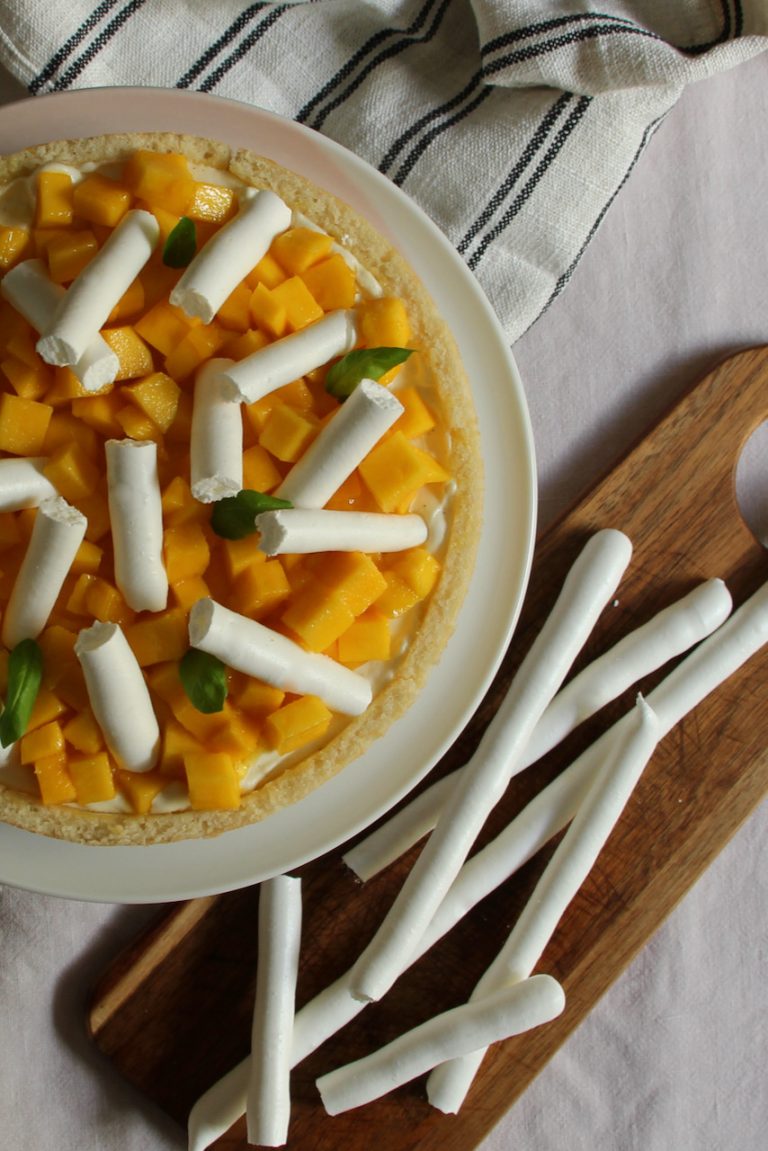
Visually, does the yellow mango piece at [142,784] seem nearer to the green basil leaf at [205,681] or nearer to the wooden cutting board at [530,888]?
the green basil leaf at [205,681]

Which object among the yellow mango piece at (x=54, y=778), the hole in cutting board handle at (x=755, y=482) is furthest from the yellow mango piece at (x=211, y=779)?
the hole in cutting board handle at (x=755, y=482)

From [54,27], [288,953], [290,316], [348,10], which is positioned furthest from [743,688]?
[54,27]

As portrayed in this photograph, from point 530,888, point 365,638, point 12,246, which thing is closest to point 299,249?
point 12,246

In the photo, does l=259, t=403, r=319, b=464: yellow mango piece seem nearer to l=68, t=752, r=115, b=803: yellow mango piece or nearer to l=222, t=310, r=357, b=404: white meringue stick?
l=222, t=310, r=357, b=404: white meringue stick

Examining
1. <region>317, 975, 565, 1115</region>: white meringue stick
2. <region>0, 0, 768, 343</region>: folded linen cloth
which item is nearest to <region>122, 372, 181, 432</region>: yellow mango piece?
<region>0, 0, 768, 343</region>: folded linen cloth

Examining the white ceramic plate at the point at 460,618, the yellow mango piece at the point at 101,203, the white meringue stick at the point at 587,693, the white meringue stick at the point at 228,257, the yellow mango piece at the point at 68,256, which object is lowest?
the white meringue stick at the point at 587,693
